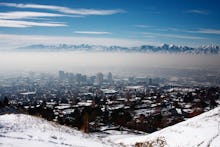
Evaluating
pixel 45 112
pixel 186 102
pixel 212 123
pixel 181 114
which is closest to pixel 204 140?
pixel 212 123

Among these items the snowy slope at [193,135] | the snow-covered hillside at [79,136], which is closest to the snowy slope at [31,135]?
the snow-covered hillside at [79,136]

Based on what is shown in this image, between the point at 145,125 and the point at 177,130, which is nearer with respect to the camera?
the point at 177,130

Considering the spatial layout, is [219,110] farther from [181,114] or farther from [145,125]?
[181,114]

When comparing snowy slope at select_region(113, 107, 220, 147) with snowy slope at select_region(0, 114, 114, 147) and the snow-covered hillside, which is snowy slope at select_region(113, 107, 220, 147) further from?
snowy slope at select_region(0, 114, 114, 147)

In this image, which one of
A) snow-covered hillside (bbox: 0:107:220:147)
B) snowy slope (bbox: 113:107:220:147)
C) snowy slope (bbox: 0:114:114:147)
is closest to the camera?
snowy slope (bbox: 0:114:114:147)

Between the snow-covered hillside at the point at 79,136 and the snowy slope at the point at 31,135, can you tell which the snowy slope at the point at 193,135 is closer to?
the snow-covered hillside at the point at 79,136

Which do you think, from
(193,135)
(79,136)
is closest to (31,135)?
(79,136)

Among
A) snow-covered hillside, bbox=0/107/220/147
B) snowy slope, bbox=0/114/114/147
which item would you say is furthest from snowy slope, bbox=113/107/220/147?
snowy slope, bbox=0/114/114/147
